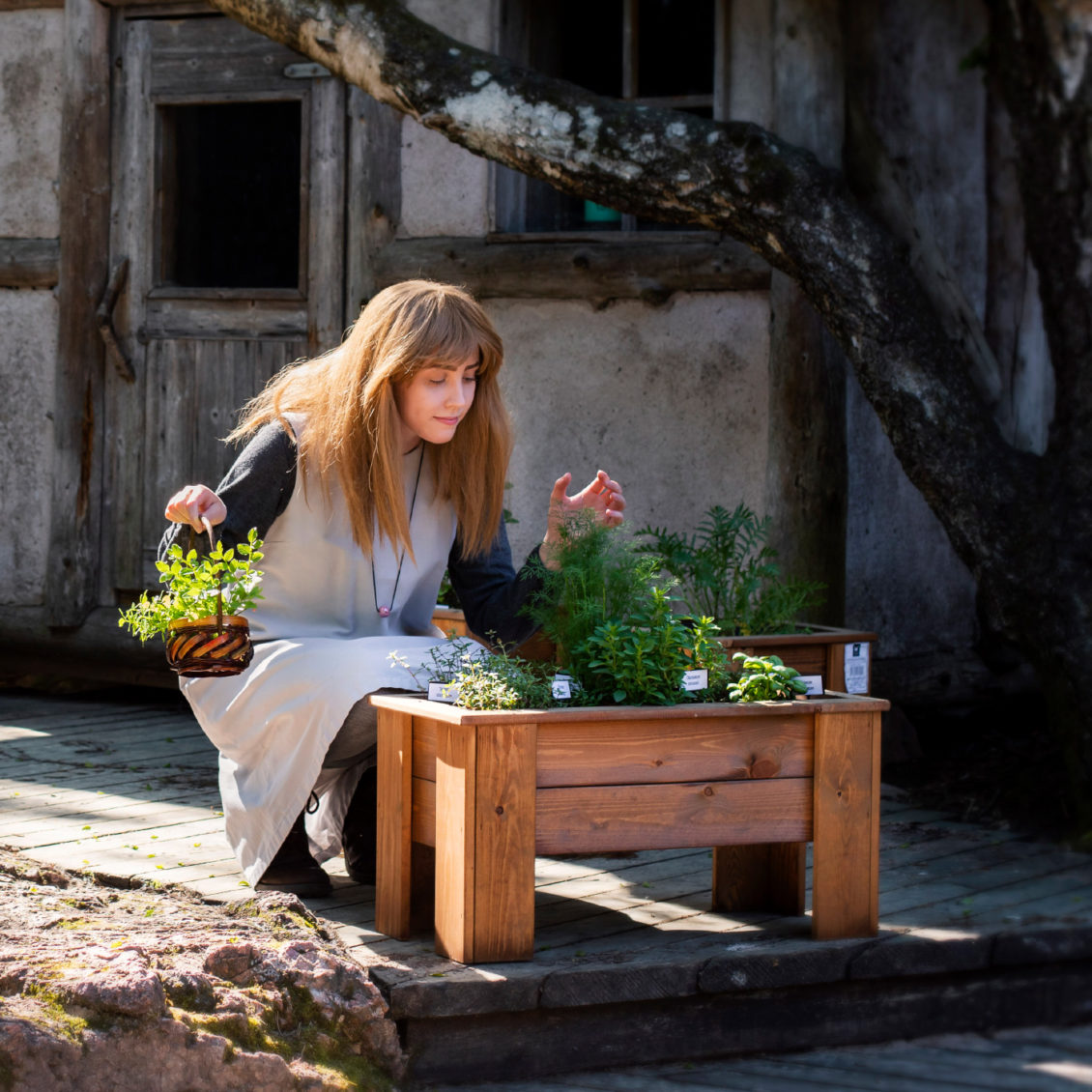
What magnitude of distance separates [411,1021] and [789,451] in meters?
3.15

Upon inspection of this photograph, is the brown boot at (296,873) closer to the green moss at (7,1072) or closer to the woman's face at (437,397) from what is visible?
the woman's face at (437,397)

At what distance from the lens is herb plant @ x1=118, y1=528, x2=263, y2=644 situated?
3459 millimetres

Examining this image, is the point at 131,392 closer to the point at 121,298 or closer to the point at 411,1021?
the point at 121,298

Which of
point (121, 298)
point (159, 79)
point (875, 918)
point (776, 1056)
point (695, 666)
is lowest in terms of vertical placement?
point (776, 1056)

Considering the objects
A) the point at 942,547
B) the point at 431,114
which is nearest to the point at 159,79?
the point at 431,114

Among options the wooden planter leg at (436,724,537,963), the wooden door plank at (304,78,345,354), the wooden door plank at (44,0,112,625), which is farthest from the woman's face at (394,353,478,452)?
the wooden door plank at (44,0,112,625)

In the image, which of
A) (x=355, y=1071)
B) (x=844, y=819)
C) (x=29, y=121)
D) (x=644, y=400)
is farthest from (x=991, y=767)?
(x=29, y=121)

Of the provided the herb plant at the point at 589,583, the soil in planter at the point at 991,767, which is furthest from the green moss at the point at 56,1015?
the soil in planter at the point at 991,767

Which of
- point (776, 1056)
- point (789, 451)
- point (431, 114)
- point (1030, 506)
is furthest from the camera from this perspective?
point (789, 451)

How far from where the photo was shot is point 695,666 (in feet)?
11.7

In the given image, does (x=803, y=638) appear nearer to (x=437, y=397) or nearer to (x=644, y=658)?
(x=644, y=658)

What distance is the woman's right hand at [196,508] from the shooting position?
355 centimetres

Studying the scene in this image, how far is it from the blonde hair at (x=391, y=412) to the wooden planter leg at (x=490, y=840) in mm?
803

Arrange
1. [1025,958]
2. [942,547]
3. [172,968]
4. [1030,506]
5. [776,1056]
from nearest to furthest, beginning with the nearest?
[172,968]
[776,1056]
[1025,958]
[1030,506]
[942,547]
